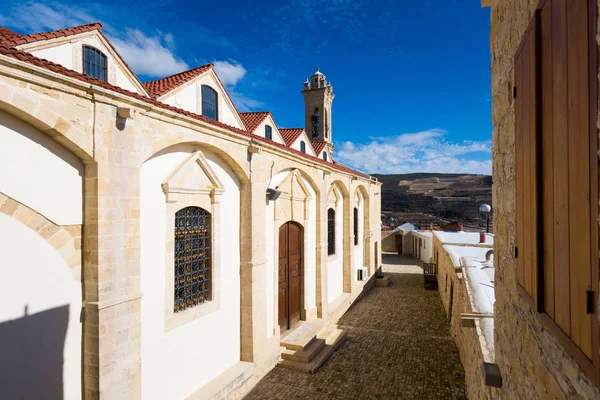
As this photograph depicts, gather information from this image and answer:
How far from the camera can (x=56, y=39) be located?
6.43 metres

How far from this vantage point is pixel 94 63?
7203mm

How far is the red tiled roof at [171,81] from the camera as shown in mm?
8242

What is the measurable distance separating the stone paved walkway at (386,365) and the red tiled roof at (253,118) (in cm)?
788

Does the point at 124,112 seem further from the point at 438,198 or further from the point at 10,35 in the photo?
the point at 438,198

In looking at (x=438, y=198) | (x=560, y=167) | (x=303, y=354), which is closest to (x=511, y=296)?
(x=560, y=167)

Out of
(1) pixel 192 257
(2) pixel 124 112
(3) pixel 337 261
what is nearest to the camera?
(2) pixel 124 112

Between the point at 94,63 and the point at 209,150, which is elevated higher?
the point at 94,63

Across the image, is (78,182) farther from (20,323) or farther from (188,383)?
(188,383)

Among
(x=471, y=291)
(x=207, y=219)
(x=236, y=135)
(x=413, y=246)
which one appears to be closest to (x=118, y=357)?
(x=207, y=219)

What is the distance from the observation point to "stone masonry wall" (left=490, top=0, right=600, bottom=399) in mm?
1651

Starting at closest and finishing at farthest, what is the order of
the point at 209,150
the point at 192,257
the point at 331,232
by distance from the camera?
the point at 192,257 → the point at 209,150 → the point at 331,232

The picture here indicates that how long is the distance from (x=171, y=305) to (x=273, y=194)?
3848mm

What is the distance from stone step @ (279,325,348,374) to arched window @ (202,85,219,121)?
23.7 ft

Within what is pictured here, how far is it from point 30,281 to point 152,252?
1.81 metres
